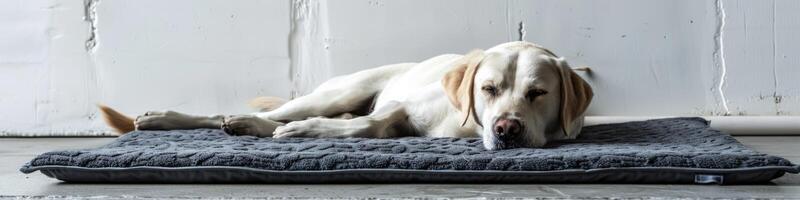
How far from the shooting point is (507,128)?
305 cm

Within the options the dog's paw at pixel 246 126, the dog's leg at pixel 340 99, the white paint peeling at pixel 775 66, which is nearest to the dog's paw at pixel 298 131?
the dog's paw at pixel 246 126

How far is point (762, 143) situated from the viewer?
13.6ft

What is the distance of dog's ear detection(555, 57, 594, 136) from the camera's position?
3.32 m

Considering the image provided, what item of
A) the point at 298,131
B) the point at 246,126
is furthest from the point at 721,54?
the point at 246,126

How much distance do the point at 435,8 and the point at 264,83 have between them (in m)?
0.82

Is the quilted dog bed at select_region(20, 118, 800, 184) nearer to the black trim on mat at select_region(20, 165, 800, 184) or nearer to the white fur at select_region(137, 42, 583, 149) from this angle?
the black trim on mat at select_region(20, 165, 800, 184)

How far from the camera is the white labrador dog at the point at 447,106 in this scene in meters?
3.19

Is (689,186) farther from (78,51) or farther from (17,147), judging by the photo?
(78,51)

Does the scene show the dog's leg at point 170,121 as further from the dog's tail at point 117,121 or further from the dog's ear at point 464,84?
the dog's ear at point 464,84

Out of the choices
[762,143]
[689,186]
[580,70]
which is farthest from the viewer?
[580,70]

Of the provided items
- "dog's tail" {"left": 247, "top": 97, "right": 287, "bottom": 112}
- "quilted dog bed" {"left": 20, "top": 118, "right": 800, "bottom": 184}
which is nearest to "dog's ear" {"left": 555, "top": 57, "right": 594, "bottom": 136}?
"quilted dog bed" {"left": 20, "top": 118, "right": 800, "bottom": 184}

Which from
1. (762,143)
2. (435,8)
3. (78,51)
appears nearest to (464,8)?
(435,8)

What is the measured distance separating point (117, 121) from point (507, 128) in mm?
1632

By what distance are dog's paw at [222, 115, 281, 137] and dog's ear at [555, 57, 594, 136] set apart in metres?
0.98
